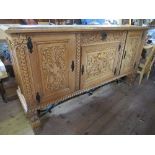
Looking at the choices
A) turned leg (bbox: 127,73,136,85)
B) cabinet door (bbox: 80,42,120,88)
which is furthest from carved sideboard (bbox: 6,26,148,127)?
turned leg (bbox: 127,73,136,85)

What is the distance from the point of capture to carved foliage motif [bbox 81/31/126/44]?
4.16ft

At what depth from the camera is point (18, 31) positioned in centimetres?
88

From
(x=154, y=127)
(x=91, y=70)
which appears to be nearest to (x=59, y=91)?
(x=91, y=70)

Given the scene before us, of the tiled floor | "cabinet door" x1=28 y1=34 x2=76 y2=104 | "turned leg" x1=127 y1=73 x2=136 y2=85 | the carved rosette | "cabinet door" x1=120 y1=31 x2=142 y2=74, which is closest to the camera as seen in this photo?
the carved rosette

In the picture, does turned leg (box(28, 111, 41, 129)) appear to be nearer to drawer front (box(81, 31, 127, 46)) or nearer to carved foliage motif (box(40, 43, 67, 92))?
carved foliage motif (box(40, 43, 67, 92))

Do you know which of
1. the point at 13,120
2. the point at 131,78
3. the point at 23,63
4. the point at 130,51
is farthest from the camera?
the point at 131,78

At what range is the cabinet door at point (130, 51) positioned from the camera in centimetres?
174

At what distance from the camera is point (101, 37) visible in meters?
1.39

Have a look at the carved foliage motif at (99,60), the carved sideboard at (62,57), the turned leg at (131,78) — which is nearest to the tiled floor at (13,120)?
the carved sideboard at (62,57)

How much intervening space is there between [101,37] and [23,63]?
0.81 metres

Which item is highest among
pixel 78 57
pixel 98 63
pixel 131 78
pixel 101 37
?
pixel 101 37

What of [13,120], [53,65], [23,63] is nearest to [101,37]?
[53,65]

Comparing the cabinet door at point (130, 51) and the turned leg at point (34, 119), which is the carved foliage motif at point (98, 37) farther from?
the turned leg at point (34, 119)

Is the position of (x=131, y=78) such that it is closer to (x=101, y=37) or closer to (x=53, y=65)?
(x=101, y=37)
